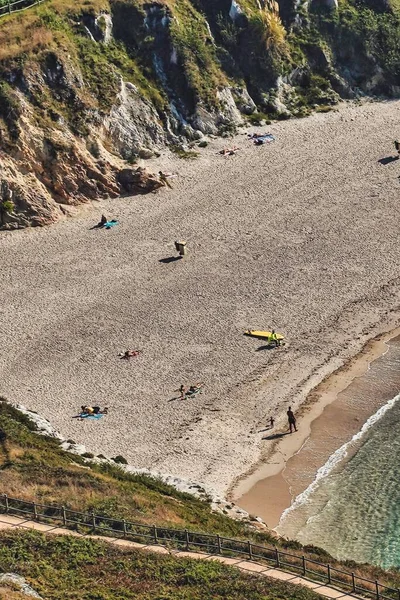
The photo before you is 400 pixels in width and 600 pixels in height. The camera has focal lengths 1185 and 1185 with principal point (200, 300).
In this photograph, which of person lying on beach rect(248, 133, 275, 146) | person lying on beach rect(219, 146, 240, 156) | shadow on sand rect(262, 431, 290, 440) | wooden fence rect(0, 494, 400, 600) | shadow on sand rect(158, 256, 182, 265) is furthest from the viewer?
person lying on beach rect(248, 133, 275, 146)

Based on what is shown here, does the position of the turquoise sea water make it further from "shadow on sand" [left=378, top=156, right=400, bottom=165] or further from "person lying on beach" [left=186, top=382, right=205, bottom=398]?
"shadow on sand" [left=378, top=156, right=400, bottom=165]

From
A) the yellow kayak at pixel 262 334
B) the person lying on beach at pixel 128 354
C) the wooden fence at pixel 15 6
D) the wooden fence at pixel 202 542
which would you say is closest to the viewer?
the wooden fence at pixel 202 542

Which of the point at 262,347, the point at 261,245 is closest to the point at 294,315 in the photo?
the point at 262,347

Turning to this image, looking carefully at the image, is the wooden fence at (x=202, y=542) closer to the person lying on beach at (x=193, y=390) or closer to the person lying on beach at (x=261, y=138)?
the person lying on beach at (x=193, y=390)

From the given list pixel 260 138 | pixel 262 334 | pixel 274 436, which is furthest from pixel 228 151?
pixel 274 436

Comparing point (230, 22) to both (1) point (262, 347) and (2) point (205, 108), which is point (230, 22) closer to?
(2) point (205, 108)

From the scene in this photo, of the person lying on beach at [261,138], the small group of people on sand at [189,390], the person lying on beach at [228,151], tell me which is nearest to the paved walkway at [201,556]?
the small group of people on sand at [189,390]

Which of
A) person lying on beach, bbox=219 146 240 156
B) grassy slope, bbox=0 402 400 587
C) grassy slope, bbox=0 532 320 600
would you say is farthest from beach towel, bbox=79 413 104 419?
person lying on beach, bbox=219 146 240 156

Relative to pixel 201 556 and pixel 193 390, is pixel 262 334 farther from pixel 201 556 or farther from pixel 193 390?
pixel 201 556
